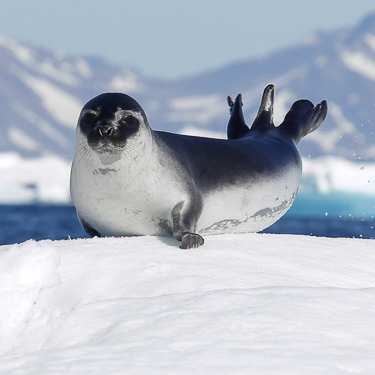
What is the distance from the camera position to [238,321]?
2.51 m

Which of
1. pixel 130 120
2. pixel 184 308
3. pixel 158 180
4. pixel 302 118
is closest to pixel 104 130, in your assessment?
pixel 130 120

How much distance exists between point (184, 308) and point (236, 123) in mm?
4376

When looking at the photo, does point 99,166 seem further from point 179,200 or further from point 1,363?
point 1,363

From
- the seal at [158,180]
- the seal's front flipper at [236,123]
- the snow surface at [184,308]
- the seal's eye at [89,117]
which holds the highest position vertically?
the seal's front flipper at [236,123]

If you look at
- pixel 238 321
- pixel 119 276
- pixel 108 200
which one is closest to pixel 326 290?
pixel 238 321

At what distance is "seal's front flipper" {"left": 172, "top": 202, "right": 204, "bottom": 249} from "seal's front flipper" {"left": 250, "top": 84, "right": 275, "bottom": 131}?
2335 mm

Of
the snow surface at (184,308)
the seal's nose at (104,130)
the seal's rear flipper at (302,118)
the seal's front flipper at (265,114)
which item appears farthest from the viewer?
the seal's rear flipper at (302,118)

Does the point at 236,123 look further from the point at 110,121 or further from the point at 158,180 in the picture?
the point at 110,121

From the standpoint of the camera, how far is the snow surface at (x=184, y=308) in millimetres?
2141

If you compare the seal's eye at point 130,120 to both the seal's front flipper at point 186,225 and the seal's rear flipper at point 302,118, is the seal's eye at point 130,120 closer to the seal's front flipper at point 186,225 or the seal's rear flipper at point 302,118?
the seal's front flipper at point 186,225

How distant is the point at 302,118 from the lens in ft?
22.9

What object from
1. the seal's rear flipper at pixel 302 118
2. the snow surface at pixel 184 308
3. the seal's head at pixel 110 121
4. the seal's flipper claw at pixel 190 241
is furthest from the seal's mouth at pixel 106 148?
the seal's rear flipper at pixel 302 118

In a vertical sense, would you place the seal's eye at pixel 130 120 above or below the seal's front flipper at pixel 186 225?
above

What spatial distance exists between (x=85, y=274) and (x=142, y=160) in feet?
3.46
